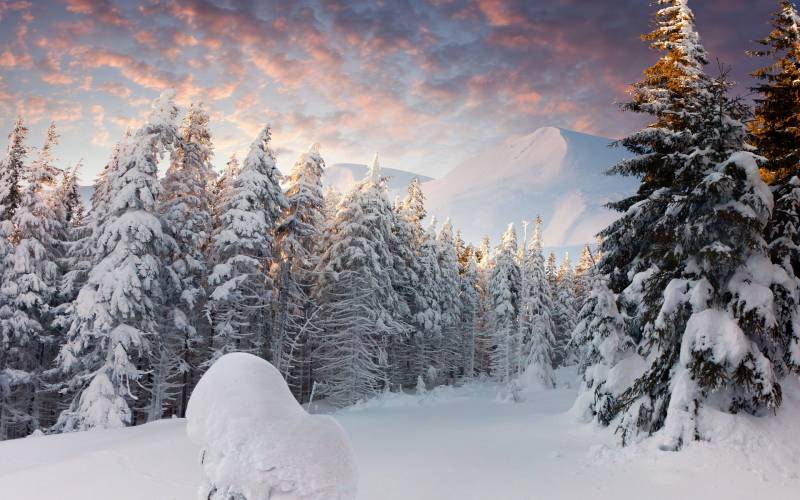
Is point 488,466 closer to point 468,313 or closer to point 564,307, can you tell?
point 468,313

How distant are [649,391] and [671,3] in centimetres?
1351

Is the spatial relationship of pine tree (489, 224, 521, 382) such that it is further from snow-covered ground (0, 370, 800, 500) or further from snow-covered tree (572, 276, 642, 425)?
snow-covered ground (0, 370, 800, 500)

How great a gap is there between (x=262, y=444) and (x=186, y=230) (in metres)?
20.5

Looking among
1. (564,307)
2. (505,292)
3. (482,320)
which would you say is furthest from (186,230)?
(564,307)

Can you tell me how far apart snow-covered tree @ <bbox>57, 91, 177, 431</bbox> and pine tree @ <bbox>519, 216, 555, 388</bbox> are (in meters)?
31.3

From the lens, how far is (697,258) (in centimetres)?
1143

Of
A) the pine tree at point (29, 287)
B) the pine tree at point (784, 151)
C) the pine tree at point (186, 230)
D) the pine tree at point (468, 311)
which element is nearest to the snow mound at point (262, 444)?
the pine tree at point (784, 151)

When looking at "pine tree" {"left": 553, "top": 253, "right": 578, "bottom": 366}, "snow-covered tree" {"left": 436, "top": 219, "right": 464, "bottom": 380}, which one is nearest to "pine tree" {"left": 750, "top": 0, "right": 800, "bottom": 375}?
"snow-covered tree" {"left": 436, "top": 219, "right": 464, "bottom": 380}

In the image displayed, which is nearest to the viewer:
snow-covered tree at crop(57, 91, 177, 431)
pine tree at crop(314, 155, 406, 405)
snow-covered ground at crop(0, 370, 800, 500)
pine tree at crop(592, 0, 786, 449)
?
snow-covered ground at crop(0, 370, 800, 500)

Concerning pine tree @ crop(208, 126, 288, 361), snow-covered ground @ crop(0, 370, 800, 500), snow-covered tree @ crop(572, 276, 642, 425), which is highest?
pine tree @ crop(208, 126, 288, 361)

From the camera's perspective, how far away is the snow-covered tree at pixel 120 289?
57.6ft

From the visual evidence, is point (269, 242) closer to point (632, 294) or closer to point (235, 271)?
point (235, 271)

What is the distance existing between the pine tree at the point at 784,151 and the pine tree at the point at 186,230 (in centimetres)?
2135

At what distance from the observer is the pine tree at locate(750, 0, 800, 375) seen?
11156 mm
